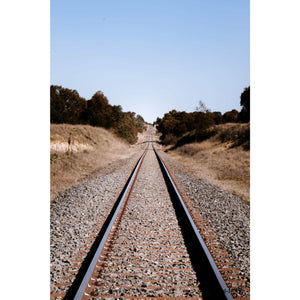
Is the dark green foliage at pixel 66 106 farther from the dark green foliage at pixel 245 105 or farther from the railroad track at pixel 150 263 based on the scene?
the dark green foliage at pixel 245 105

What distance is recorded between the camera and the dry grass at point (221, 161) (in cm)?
1120

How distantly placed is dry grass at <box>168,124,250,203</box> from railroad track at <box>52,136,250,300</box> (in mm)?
4349

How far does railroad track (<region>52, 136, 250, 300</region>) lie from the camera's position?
3.01 meters

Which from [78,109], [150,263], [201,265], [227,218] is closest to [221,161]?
[227,218]

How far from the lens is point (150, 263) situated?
368 centimetres

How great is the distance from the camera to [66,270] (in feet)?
Answer: 11.6

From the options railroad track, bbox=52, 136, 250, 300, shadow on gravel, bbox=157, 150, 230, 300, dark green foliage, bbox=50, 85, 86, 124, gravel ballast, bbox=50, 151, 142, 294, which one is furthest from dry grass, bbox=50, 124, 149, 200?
shadow on gravel, bbox=157, 150, 230, 300

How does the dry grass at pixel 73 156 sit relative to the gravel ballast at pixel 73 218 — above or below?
above

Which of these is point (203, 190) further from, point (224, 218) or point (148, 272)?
point (148, 272)

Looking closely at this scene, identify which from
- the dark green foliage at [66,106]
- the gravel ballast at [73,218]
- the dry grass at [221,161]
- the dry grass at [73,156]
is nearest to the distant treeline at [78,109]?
the dark green foliage at [66,106]

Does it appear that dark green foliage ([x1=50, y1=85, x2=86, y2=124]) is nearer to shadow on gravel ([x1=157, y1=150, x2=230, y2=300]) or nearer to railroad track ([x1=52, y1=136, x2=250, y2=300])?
railroad track ([x1=52, y1=136, x2=250, y2=300])

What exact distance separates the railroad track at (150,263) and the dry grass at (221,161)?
171 inches
